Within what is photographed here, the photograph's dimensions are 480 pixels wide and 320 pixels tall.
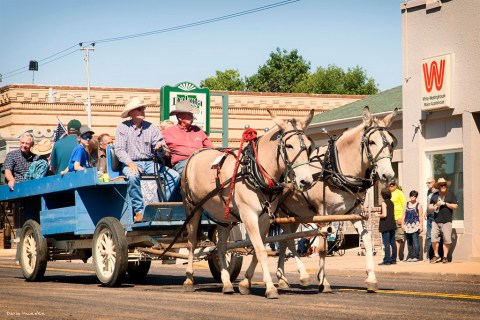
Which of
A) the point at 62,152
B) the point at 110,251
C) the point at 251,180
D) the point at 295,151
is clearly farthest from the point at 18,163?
the point at 295,151

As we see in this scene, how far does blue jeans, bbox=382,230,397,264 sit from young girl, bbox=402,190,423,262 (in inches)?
22.2

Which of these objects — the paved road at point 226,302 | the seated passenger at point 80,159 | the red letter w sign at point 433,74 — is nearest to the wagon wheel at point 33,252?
the paved road at point 226,302

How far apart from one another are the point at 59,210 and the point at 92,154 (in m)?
1.15

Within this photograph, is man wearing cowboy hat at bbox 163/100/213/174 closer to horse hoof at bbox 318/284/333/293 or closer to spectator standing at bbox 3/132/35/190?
horse hoof at bbox 318/284/333/293

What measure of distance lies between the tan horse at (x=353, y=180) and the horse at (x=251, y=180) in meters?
0.88

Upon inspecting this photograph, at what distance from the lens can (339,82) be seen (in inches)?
3686

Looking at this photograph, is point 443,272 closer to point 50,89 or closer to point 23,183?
point 23,183

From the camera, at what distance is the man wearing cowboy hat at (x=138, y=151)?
54.2 ft

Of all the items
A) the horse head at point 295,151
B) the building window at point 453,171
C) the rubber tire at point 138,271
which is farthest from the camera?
the building window at point 453,171

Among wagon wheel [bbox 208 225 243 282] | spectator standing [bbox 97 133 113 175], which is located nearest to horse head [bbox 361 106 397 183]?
wagon wheel [bbox 208 225 243 282]

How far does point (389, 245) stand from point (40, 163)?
9131 millimetres

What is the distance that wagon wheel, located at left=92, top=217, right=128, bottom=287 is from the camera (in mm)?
16344

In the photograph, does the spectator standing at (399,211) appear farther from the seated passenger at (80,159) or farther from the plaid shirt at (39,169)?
the seated passenger at (80,159)

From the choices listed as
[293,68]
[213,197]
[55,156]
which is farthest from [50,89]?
[293,68]
